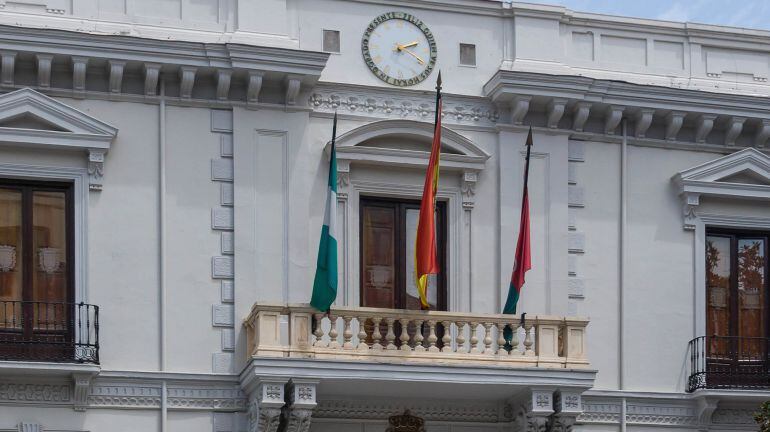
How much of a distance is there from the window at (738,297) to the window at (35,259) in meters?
9.64

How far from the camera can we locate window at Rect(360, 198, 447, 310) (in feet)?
85.0

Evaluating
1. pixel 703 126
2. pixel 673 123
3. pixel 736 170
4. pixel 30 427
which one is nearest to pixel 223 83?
pixel 30 427

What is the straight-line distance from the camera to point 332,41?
26469 mm

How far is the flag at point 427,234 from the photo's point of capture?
2461 centimetres

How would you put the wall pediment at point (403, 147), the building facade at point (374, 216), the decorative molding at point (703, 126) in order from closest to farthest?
the building facade at point (374, 216) < the wall pediment at point (403, 147) < the decorative molding at point (703, 126)

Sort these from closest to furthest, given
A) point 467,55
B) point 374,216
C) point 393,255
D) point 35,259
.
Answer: point 35,259 → point 393,255 → point 374,216 → point 467,55

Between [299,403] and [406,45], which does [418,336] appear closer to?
[299,403]

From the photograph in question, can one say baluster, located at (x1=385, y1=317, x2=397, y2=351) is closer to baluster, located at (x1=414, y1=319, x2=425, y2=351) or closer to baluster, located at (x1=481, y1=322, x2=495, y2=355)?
baluster, located at (x1=414, y1=319, x2=425, y2=351)

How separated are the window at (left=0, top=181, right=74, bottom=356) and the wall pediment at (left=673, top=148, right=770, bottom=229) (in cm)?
924

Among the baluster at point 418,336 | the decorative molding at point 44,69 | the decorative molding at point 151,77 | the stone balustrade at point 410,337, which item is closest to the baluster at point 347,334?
the stone balustrade at point 410,337

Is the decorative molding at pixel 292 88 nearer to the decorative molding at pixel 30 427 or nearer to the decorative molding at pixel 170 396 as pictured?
the decorative molding at pixel 170 396

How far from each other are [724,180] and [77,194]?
978 centimetres

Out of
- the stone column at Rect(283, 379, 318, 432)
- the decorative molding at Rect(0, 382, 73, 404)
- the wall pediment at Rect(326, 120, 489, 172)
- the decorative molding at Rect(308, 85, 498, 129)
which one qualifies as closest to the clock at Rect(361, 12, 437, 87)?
the decorative molding at Rect(308, 85, 498, 129)

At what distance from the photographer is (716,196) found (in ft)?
89.9
